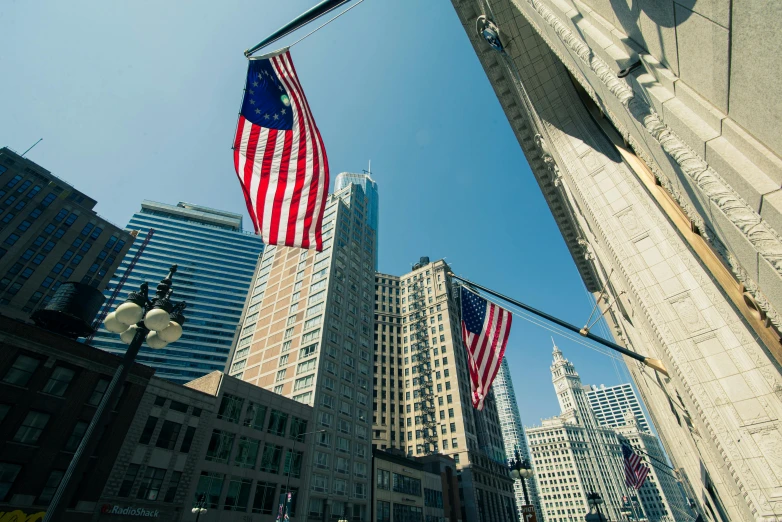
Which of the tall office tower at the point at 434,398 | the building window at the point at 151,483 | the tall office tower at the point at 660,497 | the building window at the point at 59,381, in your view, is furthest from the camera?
the tall office tower at the point at 660,497

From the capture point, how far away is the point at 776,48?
2.98 m

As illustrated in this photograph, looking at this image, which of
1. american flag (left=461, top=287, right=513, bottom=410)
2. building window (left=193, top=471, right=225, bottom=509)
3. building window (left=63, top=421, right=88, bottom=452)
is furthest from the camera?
building window (left=193, top=471, right=225, bottom=509)

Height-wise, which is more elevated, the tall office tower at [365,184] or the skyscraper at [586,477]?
the tall office tower at [365,184]

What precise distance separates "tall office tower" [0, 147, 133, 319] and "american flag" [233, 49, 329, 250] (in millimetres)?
73821

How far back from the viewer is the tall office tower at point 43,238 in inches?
2542

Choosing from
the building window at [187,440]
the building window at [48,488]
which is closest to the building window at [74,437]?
the building window at [48,488]

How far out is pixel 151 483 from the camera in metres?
29.6

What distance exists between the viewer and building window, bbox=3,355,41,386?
24766mm

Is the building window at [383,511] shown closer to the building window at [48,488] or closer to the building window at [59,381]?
the building window at [48,488]

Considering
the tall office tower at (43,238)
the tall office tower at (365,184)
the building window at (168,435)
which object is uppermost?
the tall office tower at (365,184)

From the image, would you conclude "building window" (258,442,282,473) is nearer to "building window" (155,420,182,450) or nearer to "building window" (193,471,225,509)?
"building window" (193,471,225,509)

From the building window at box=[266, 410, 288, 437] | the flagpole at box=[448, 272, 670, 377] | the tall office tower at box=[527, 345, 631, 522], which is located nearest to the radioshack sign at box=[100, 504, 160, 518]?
the building window at box=[266, 410, 288, 437]

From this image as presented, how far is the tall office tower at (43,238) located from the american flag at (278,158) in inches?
2906

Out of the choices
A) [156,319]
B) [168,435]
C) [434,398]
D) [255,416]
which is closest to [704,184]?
[156,319]
